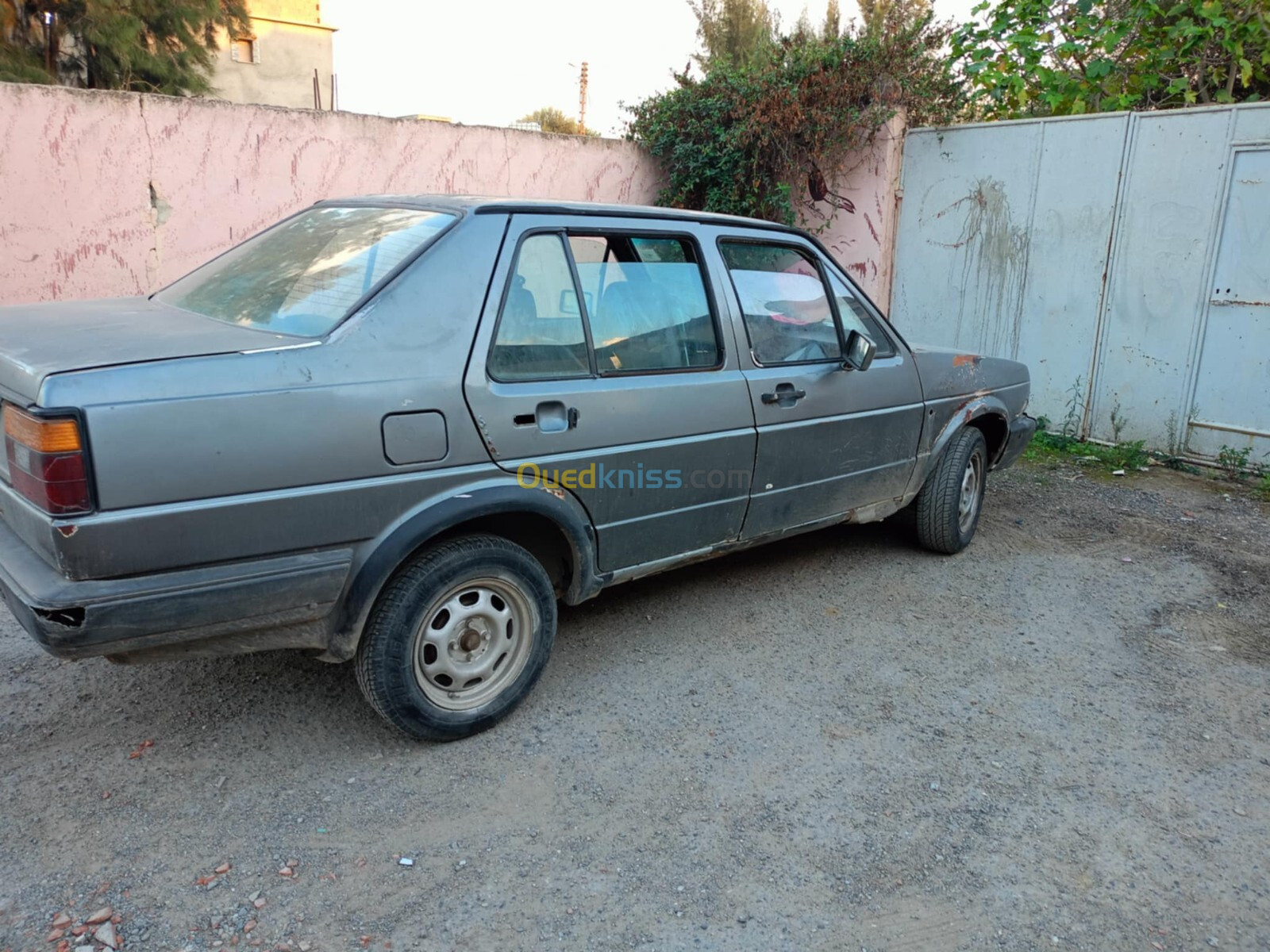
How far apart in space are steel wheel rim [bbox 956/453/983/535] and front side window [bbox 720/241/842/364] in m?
1.41

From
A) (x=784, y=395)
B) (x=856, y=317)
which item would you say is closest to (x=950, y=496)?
(x=856, y=317)

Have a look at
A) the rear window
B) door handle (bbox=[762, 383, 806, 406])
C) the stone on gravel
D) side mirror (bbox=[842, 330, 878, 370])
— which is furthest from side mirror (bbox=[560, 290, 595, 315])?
the stone on gravel

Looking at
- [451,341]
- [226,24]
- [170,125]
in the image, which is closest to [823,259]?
[451,341]

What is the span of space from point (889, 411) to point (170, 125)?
Answer: 568 centimetres

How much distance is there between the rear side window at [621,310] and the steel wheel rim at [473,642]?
74cm

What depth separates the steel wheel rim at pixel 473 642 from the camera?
296 cm

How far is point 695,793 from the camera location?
289 centimetres

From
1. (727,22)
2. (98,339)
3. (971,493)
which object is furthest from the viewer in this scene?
(727,22)

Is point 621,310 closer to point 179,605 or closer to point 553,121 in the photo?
point 179,605

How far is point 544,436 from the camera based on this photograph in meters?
3.08

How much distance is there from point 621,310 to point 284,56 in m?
31.3

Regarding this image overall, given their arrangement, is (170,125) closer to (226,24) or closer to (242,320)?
(242,320)

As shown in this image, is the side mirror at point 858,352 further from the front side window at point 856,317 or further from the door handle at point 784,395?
the door handle at point 784,395

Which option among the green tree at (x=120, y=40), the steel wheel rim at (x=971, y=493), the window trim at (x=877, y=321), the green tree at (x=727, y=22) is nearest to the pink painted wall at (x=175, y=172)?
the steel wheel rim at (x=971, y=493)
